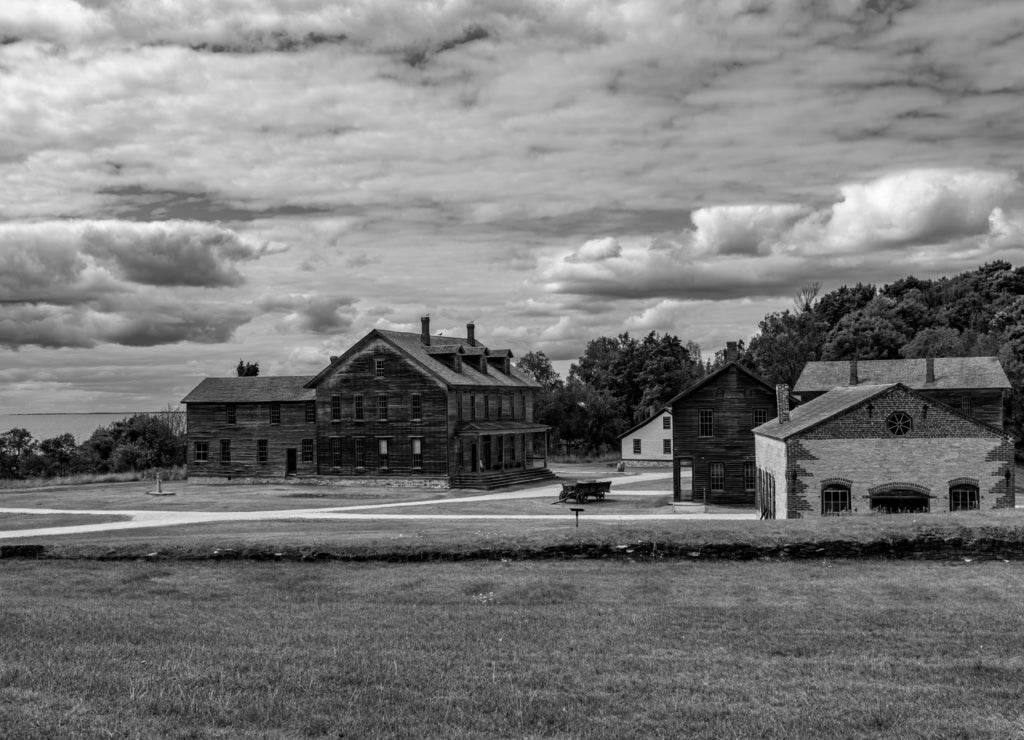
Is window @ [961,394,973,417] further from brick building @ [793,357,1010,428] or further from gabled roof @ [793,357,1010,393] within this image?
gabled roof @ [793,357,1010,393]

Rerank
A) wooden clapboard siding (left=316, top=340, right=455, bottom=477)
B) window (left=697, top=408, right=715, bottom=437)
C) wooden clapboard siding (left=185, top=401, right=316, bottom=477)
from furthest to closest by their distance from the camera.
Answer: wooden clapboard siding (left=185, top=401, right=316, bottom=477) < wooden clapboard siding (left=316, top=340, right=455, bottom=477) < window (left=697, top=408, right=715, bottom=437)

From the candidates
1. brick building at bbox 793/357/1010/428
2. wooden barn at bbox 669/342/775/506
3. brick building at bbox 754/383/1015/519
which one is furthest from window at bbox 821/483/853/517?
brick building at bbox 793/357/1010/428

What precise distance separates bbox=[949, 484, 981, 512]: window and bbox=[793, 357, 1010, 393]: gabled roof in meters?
21.0

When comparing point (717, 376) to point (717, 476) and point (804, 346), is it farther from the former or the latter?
point (804, 346)

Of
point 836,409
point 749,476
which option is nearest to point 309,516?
point 836,409

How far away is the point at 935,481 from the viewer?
106 ft

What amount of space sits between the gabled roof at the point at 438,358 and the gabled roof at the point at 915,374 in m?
20.8

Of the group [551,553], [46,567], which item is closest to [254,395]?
[46,567]

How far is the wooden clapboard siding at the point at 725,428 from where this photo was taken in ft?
159

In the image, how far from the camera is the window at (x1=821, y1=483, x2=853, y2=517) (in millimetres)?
32844

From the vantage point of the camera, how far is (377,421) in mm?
59812

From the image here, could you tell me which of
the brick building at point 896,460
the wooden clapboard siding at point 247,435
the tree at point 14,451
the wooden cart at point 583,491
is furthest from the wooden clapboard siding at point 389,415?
the tree at point 14,451

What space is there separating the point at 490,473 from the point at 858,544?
134 feet

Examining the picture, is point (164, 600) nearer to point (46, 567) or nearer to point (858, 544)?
point (46, 567)
